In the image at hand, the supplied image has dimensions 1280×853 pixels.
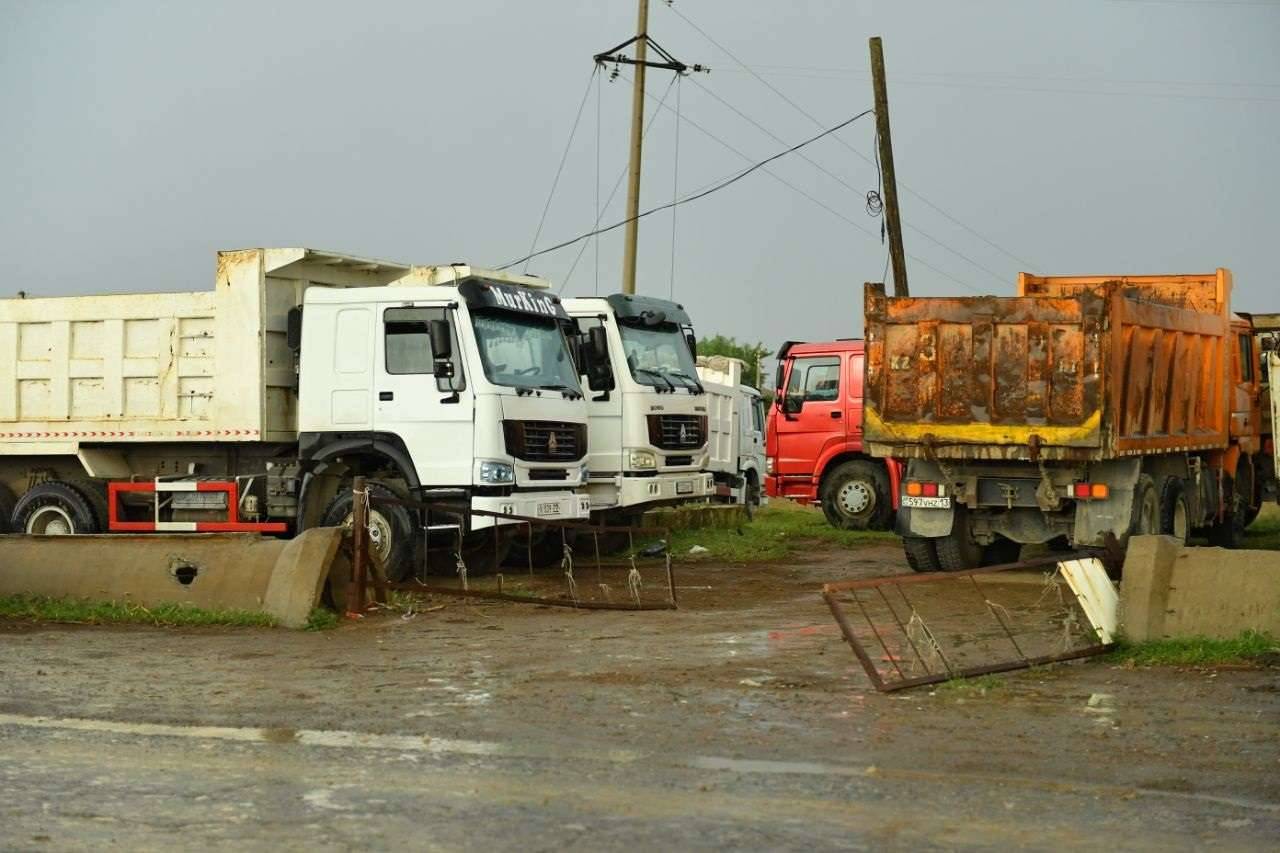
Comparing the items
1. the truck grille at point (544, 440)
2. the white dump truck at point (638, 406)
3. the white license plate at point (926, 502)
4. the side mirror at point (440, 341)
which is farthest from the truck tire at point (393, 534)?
the white license plate at point (926, 502)

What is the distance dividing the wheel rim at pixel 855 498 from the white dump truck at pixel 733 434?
1399 mm

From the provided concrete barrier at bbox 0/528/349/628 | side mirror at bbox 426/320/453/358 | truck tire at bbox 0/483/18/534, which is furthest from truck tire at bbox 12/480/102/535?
side mirror at bbox 426/320/453/358

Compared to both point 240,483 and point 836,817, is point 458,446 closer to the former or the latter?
point 240,483

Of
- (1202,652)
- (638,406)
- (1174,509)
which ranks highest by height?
(638,406)

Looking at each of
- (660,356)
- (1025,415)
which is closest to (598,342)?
(660,356)

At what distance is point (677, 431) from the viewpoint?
62.1 ft

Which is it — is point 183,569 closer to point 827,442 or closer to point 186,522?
point 186,522

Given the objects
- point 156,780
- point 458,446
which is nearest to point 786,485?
point 458,446

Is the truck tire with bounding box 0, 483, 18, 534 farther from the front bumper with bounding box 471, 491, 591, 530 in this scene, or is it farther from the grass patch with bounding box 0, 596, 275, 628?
the front bumper with bounding box 471, 491, 591, 530

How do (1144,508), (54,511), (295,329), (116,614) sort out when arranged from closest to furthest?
1. (116,614)
2. (1144,508)
3. (295,329)
4. (54,511)

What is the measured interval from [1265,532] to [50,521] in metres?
16.4

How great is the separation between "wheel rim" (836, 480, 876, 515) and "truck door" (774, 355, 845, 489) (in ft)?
2.17

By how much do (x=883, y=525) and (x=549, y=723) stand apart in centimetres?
1567

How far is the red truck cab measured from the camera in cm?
2364
